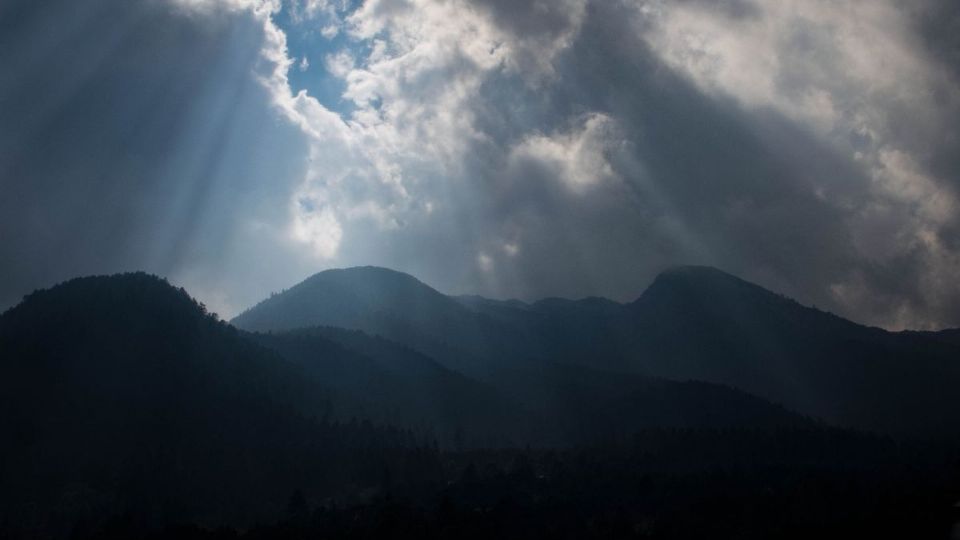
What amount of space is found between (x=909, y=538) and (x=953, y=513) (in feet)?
38.9

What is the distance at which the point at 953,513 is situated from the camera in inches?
7505

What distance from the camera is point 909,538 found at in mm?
196875
